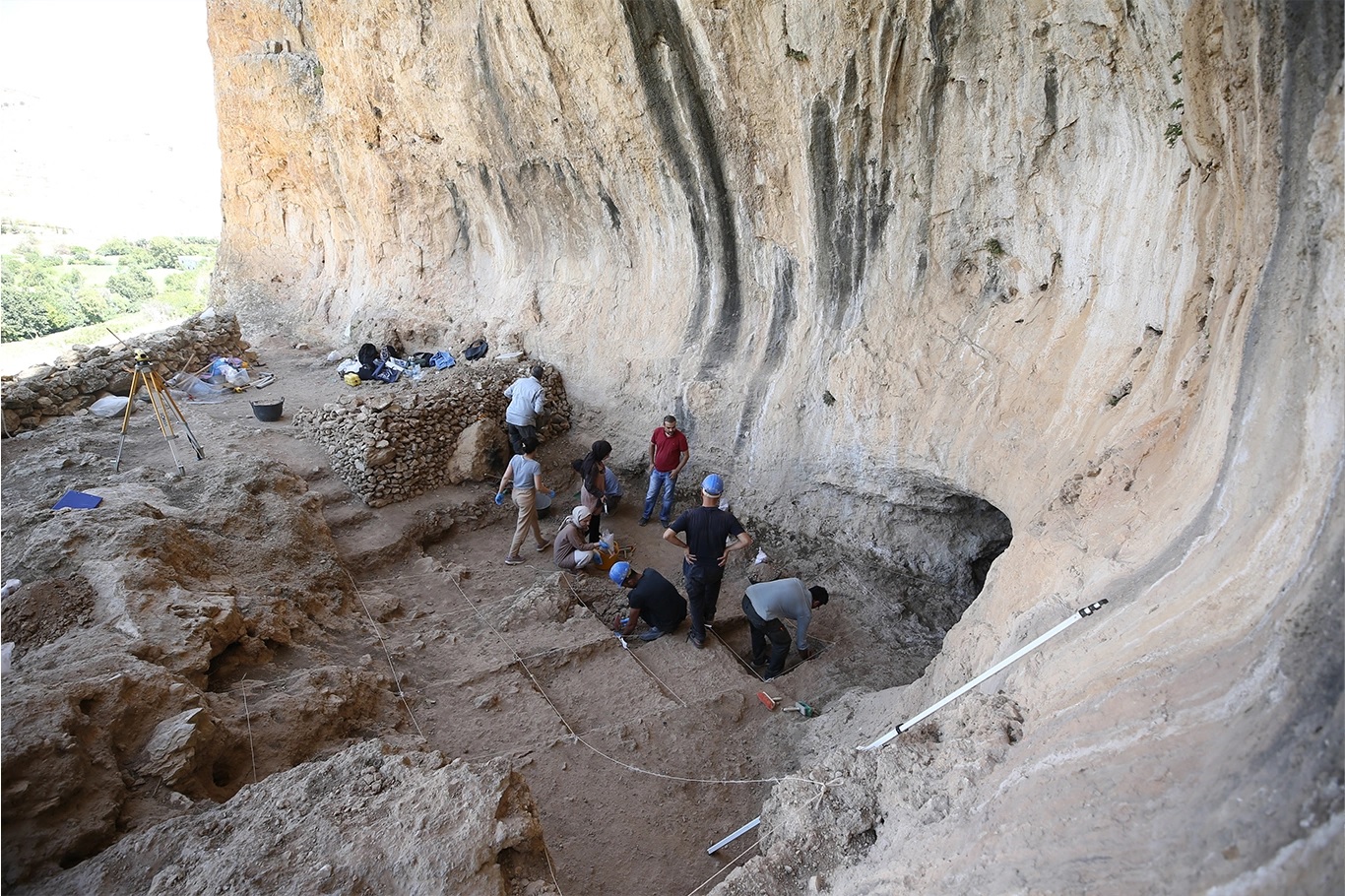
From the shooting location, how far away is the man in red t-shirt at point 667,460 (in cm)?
707

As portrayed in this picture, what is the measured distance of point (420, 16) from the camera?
8.46 meters

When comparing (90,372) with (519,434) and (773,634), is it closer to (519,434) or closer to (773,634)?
(519,434)

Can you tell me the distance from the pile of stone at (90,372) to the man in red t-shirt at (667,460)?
18.7 ft

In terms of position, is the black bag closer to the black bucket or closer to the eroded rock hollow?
the eroded rock hollow

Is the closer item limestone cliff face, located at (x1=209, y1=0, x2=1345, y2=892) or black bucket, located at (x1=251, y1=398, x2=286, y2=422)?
limestone cliff face, located at (x1=209, y1=0, x2=1345, y2=892)

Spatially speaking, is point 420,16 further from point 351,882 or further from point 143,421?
point 351,882

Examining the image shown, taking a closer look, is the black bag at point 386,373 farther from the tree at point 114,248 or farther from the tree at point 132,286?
the tree at point 114,248

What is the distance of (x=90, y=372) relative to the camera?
343 inches

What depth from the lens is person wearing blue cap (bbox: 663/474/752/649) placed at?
16.9 feet

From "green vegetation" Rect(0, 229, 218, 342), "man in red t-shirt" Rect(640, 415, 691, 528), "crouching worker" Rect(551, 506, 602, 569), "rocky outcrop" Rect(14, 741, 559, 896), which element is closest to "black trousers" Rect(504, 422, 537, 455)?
"man in red t-shirt" Rect(640, 415, 691, 528)

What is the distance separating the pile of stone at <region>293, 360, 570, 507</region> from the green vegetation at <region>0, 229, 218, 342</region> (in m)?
9.81

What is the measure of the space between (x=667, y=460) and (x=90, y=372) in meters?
7.42

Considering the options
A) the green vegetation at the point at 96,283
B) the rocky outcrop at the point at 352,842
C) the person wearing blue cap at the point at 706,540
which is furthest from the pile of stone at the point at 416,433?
the green vegetation at the point at 96,283

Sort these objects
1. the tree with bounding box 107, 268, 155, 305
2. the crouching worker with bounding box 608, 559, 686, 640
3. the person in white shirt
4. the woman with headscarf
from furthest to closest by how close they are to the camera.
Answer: the tree with bounding box 107, 268, 155, 305, the person in white shirt, the woman with headscarf, the crouching worker with bounding box 608, 559, 686, 640
